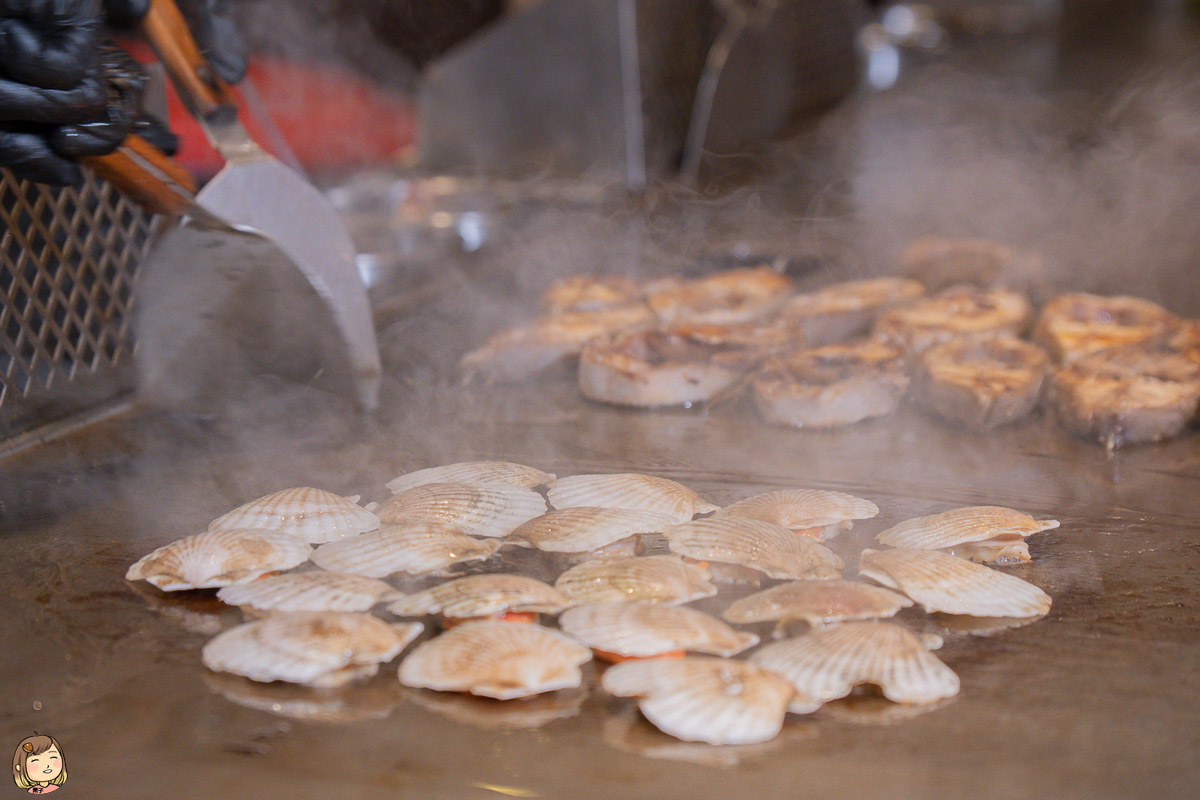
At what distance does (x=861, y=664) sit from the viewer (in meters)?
1.48

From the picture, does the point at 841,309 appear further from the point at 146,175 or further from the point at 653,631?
the point at 146,175

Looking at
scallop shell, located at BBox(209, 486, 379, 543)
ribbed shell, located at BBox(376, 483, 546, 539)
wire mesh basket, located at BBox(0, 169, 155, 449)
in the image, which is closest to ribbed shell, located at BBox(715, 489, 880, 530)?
ribbed shell, located at BBox(376, 483, 546, 539)

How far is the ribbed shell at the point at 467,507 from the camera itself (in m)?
2.09

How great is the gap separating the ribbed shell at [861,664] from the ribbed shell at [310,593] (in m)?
0.71

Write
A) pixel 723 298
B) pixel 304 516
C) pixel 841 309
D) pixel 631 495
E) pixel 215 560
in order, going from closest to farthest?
pixel 215 560 → pixel 304 516 → pixel 631 495 → pixel 841 309 → pixel 723 298

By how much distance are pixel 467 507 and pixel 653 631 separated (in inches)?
27.5

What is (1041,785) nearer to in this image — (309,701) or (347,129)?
(309,701)

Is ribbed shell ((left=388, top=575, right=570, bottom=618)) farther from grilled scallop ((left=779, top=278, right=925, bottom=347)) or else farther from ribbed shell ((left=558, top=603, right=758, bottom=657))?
grilled scallop ((left=779, top=278, right=925, bottom=347))

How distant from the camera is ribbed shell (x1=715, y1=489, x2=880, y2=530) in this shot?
6.85ft

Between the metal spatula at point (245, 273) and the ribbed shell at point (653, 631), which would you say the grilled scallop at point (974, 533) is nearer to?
the ribbed shell at point (653, 631)

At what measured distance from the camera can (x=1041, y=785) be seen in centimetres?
126

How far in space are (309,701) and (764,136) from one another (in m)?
5.46

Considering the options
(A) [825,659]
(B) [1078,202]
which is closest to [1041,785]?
(A) [825,659]

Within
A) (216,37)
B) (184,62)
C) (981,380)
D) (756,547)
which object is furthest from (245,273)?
(981,380)
